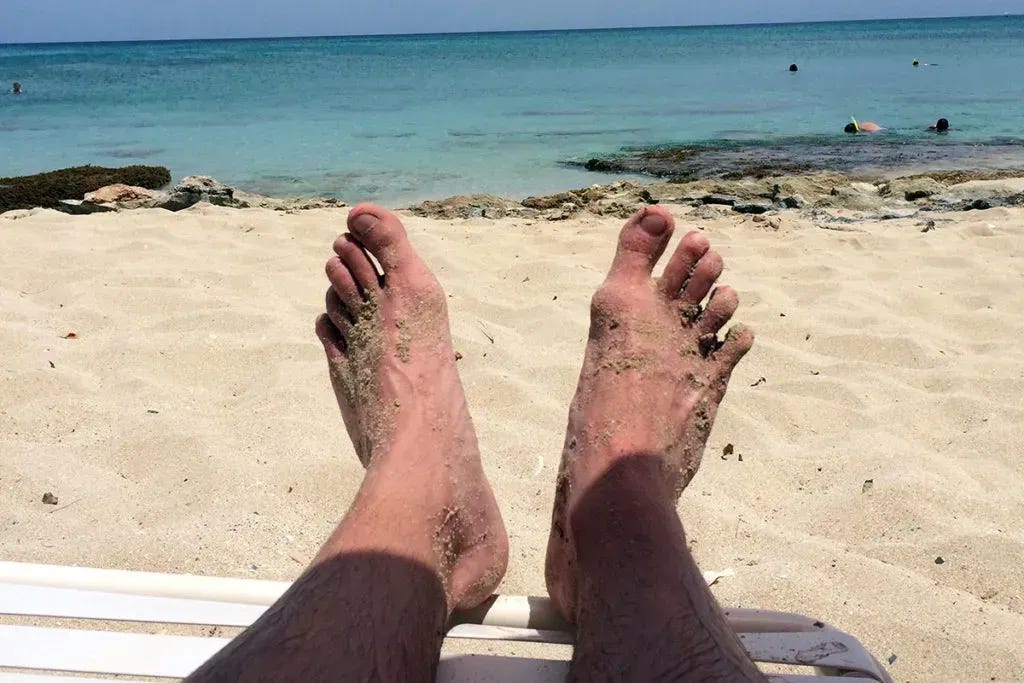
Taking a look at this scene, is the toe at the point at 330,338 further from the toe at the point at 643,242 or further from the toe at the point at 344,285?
the toe at the point at 643,242

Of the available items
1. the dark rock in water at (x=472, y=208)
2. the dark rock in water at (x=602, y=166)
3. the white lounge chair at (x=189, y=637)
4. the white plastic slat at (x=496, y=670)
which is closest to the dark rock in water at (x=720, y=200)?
the dark rock in water at (x=472, y=208)

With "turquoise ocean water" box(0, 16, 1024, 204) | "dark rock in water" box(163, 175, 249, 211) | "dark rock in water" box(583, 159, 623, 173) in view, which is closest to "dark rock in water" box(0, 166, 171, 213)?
"dark rock in water" box(163, 175, 249, 211)

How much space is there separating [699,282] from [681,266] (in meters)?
0.05

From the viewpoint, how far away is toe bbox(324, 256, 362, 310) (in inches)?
70.5

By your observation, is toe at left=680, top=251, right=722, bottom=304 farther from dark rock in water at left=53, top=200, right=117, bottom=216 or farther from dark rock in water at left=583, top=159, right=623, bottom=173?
dark rock in water at left=583, top=159, right=623, bottom=173

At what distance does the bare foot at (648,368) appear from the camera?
1.45 metres

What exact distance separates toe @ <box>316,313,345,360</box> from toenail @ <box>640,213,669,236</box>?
2.29ft

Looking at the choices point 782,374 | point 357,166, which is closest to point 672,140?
point 357,166

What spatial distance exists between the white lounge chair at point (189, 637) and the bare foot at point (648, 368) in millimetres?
150

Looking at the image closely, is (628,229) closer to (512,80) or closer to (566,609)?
(566,609)

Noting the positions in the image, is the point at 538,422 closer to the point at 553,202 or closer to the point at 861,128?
the point at 553,202

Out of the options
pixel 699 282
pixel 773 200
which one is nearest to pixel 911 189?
pixel 773 200

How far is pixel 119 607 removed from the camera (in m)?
1.16

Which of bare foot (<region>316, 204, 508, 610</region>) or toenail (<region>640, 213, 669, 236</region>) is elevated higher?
toenail (<region>640, 213, 669, 236</region>)
